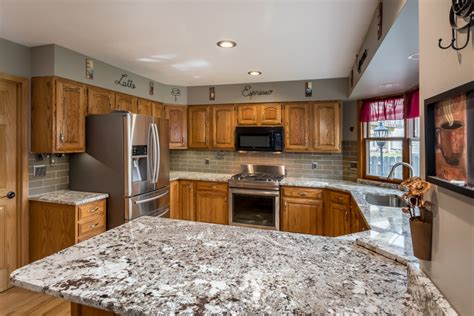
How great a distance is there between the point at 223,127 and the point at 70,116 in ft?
7.28

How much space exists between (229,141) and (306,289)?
3.55 metres

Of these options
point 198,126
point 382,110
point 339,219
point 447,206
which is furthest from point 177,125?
point 447,206

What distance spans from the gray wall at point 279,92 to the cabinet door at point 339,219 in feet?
5.21

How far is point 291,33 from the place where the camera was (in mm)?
2301

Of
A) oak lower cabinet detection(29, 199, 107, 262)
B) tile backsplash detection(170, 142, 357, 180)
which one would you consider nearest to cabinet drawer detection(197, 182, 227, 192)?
tile backsplash detection(170, 142, 357, 180)

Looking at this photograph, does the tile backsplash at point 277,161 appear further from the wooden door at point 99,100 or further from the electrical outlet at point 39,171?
the electrical outlet at point 39,171

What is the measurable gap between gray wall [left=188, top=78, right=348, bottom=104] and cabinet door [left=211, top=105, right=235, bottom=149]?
0.14m

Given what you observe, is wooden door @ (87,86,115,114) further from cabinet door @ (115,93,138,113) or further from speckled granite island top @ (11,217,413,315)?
speckled granite island top @ (11,217,413,315)

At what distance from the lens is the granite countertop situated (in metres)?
2.61

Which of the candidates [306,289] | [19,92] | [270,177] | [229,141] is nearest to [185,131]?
[229,141]

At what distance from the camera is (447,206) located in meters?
0.79

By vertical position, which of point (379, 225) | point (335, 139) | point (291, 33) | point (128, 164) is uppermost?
point (291, 33)

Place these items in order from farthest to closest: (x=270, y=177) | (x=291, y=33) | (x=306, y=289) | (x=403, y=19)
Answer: (x=270, y=177), (x=291, y=33), (x=403, y=19), (x=306, y=289)

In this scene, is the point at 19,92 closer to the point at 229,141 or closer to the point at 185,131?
the point at 185,131
